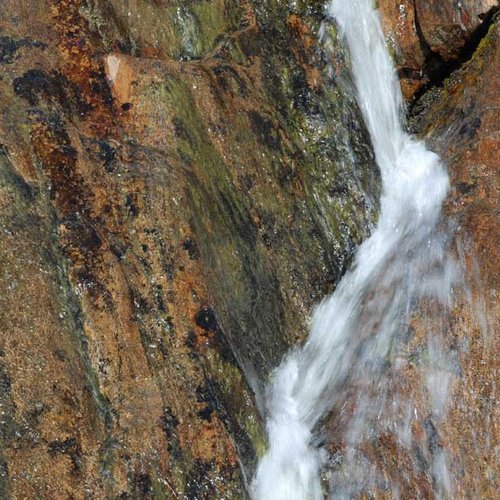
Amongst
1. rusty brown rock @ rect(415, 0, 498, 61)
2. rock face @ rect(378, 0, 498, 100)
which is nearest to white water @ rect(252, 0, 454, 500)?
rock face @ rect(378, 0, 498, 100)

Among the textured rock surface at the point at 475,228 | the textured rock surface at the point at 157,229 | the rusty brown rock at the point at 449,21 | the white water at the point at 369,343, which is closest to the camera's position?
the textured rock surface at the point at 157,229

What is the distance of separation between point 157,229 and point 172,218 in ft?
0.52

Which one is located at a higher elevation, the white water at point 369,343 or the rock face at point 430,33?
the rock face at point 430,33

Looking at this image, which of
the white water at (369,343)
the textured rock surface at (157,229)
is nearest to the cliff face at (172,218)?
the textured rock surface at (157,229)

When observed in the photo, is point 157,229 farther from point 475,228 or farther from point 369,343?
point 475,228

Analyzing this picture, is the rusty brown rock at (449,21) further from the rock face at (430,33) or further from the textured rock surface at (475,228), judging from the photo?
the textured rock surface at (475,228)

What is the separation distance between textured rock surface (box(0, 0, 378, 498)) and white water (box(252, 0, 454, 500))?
249mm

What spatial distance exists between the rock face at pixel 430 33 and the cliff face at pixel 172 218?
1.74 ft

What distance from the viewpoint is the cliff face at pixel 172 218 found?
5.93 m

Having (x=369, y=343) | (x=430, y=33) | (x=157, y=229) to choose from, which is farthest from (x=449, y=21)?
(x=157, y=229)

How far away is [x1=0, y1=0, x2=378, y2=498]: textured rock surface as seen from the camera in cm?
590

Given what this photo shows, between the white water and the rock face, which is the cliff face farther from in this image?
the rock face

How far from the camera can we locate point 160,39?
8.09m

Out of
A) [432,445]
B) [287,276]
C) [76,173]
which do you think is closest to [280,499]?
[432,445]
